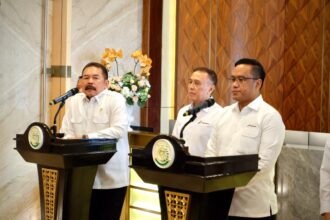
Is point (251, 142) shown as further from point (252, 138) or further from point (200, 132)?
point (200, 132)

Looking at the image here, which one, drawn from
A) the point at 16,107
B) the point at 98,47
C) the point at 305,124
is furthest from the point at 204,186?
the point at 305,124

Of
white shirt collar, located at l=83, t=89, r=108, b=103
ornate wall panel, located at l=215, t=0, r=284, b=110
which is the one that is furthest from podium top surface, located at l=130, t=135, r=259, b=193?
ornate wall panel, located at l=215, t=0, r=284, b=110

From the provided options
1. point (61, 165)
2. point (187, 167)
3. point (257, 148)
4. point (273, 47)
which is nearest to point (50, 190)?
point (61, 165)

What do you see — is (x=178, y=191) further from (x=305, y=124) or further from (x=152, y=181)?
(x=305, y=124)

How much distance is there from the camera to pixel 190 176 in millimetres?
1963

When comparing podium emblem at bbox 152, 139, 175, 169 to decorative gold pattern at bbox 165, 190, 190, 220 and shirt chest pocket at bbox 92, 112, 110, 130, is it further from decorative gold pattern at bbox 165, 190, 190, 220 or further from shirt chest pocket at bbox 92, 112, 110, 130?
shirt chest pocket at bbox 92, 112, 110, 130

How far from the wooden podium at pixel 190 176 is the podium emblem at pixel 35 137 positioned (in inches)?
31.8

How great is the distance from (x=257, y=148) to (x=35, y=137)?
1.29m

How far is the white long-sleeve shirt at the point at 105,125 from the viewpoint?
3119 mm

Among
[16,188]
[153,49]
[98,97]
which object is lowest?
[16,188]

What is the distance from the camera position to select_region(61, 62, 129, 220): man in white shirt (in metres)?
3.12

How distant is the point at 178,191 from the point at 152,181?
13cm

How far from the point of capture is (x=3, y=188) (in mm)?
4512

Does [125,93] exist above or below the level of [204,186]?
above
